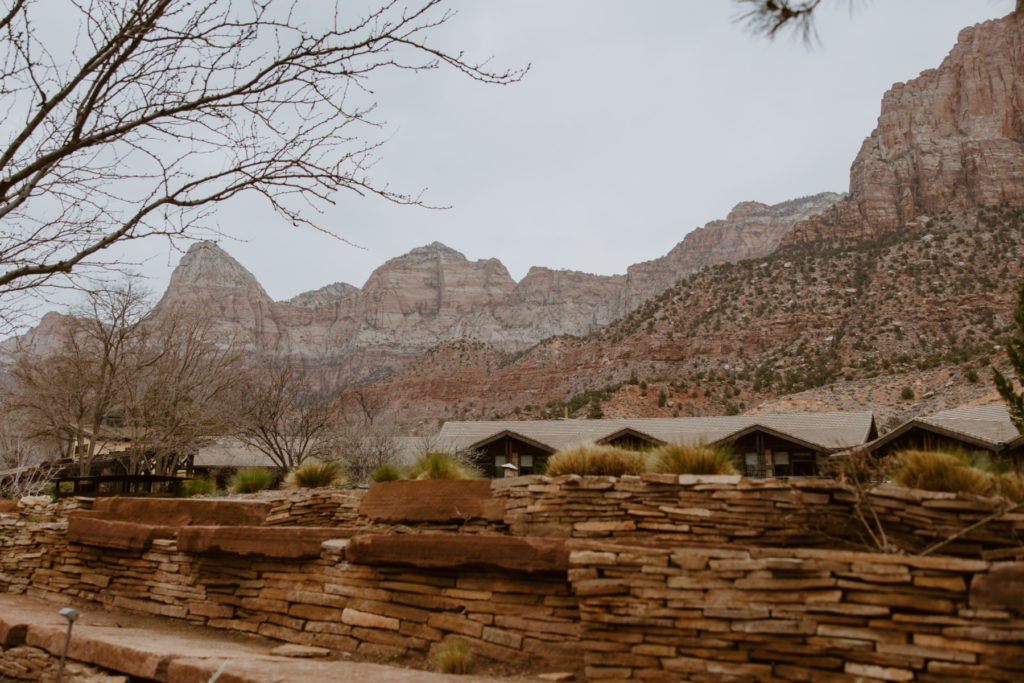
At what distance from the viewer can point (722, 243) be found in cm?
15850

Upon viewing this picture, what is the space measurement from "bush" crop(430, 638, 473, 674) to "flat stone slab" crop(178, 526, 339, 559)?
209cm

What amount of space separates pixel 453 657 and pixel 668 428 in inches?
971

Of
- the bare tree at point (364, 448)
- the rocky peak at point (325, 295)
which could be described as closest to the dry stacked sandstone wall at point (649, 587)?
the bare tree at point (364, 448)

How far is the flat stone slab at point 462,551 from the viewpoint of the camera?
6.80 meters

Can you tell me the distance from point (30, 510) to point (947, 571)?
13509 millimetres

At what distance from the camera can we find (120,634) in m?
8.05

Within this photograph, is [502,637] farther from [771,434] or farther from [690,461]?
[771,434]

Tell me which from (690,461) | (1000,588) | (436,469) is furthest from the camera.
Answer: (436,469)

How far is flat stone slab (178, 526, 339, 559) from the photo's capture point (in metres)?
8.39

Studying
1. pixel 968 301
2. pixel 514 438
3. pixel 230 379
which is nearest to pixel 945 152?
pixel 968 301

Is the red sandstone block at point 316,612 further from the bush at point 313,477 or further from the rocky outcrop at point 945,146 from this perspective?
the rocky outcrop at point 945,146

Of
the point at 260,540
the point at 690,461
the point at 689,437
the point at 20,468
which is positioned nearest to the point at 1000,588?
the point at 690,461

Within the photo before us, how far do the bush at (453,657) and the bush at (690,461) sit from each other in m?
3.03

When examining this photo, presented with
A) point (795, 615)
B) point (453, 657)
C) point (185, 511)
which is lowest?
point (453, 657)
